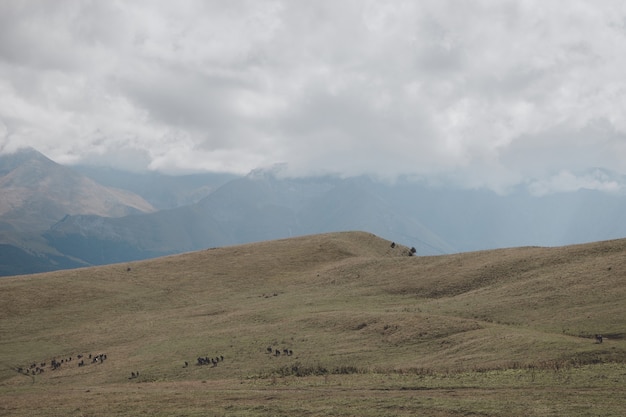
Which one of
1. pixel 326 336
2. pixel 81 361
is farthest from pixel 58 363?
pixel 326 336

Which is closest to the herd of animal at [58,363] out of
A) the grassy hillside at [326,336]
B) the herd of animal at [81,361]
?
the herd of animal at [81,361]

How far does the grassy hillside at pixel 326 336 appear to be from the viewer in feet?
121

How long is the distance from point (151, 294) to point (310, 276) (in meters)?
28.1

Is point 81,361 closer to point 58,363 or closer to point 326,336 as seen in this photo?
point 58,363

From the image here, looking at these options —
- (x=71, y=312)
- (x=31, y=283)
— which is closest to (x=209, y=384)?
(x=71, y=312)

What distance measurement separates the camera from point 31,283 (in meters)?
105

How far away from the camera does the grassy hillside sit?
→ 3684cm

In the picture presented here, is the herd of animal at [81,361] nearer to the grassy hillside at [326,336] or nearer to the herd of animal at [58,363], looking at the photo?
the herd of animal at [58,363]

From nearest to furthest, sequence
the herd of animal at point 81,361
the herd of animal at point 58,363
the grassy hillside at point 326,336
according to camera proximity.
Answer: the grassy hillside at point 326,336 → the herd of animal at point 81,361 → the herd of animal at point 58,363

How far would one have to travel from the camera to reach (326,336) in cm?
6353

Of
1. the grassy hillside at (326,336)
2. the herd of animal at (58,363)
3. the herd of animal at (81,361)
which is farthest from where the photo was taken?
the herd of animal at (58,363)

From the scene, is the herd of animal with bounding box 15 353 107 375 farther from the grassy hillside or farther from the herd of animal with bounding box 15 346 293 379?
the grassy hillside

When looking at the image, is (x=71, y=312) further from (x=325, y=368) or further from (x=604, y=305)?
(x=604, y=305)

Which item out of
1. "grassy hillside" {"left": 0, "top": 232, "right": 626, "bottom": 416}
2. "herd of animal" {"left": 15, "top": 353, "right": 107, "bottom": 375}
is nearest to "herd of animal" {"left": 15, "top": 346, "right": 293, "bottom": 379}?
"herd of animal" {"left": 15, "top": 353, "right": 107, "bottom": 375}
